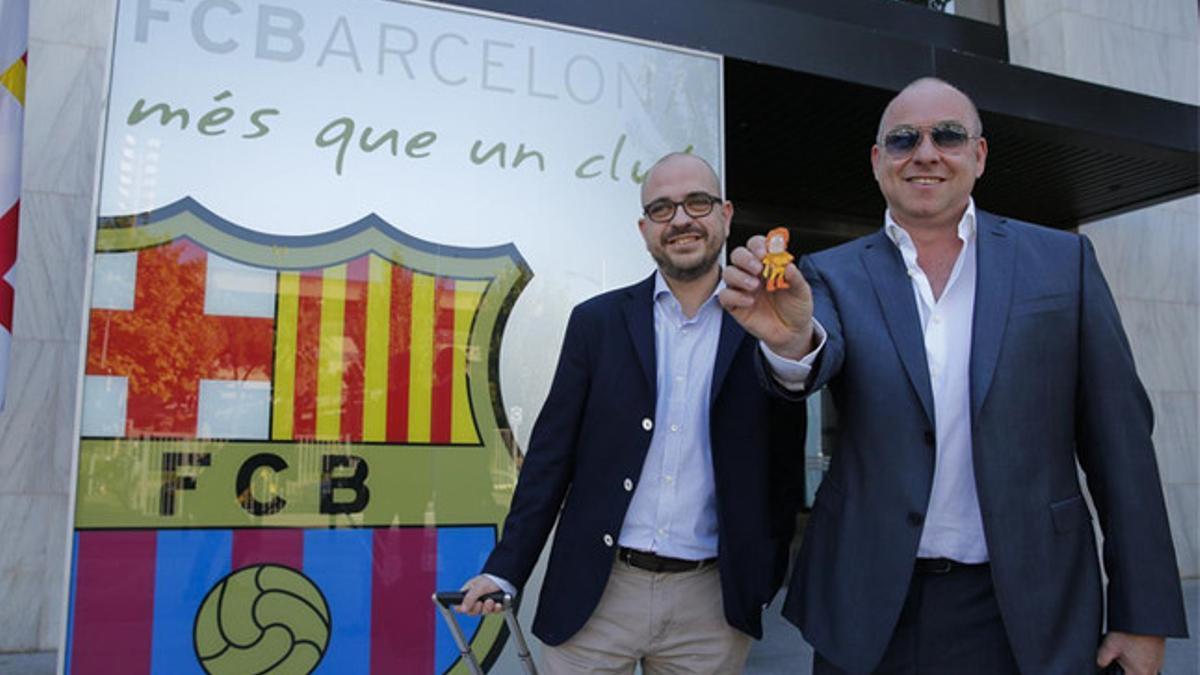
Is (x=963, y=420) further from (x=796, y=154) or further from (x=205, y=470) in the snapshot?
(x=796, y=154)

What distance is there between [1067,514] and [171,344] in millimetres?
3288

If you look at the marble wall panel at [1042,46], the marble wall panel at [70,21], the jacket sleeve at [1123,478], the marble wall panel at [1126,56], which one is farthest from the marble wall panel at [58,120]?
the marble wall panel at [1126,56]

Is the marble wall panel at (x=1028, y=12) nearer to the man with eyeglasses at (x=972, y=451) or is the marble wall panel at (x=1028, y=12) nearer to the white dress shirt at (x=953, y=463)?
the man with eyeglasses at (x=972, y=451)

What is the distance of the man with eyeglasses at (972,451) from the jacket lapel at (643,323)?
0.60 meters

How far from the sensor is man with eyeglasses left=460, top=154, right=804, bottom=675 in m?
2.35

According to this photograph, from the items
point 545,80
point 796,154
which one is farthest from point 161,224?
point 796,154

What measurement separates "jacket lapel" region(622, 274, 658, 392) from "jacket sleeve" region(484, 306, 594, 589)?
16 cm

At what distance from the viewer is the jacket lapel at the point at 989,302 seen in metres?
1.82

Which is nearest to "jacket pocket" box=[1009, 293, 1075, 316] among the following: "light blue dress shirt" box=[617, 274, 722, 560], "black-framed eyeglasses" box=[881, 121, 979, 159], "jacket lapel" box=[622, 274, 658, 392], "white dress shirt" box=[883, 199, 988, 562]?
"white dress shirt" box=[883, 199, 988, 562]

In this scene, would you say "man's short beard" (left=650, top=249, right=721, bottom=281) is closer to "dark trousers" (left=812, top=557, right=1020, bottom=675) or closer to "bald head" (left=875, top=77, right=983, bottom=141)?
"bald head" (left=875, top=77, right=983, bottom=141)

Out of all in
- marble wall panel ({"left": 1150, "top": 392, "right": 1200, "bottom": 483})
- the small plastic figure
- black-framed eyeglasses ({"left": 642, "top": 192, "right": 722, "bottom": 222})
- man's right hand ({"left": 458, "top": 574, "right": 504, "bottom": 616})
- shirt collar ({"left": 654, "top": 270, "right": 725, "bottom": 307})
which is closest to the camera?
the small plastic figure

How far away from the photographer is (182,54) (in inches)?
149

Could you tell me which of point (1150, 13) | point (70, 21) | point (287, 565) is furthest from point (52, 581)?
point (1150, 13)

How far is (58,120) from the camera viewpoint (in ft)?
18.1
